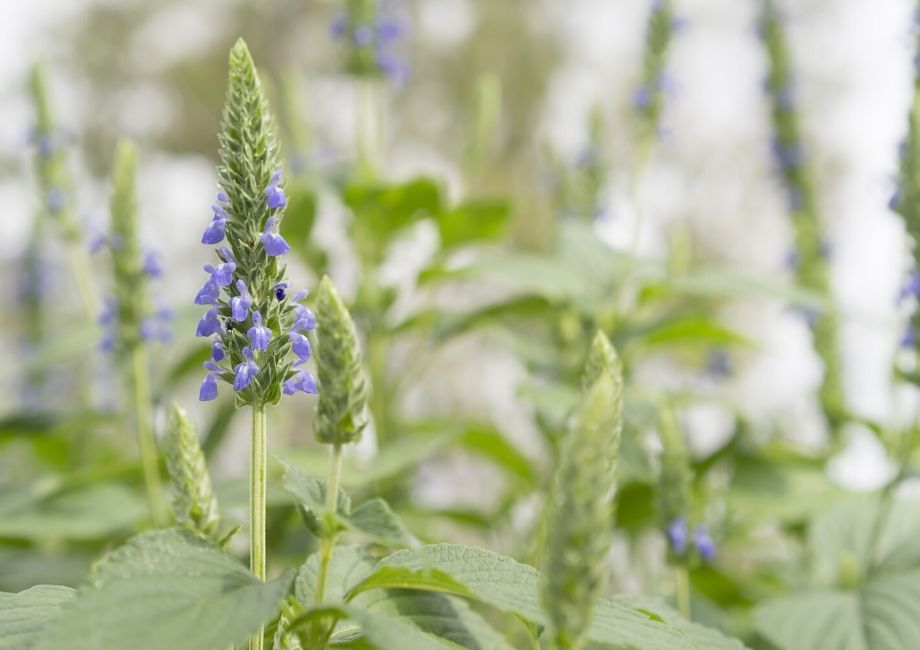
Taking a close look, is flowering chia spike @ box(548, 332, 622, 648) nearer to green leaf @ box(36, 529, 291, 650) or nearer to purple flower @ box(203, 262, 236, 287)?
green leaf @ box(36, 529, 291, 650)

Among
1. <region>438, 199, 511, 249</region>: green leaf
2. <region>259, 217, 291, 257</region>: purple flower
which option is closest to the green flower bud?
<region>259, 217, 291, 257</region>: purple flower

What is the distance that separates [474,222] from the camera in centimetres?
365

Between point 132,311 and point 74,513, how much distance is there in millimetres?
→ 584

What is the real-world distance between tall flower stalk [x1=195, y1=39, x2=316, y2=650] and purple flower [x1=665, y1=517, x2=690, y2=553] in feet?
3.32

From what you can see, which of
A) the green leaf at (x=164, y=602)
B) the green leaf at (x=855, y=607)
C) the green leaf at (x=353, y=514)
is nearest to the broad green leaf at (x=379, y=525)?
the green leaf at (x=353, y=514)

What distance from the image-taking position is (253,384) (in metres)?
1.33

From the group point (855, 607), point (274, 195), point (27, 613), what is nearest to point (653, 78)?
point (855, 607)

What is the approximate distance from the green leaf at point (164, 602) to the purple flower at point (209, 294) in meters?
0.32

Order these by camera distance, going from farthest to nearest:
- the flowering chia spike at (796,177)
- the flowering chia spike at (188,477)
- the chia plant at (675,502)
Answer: the flowering chia spike at (796,177) → the chia plant at (675,502) → the flowering chia spike at (188,477)

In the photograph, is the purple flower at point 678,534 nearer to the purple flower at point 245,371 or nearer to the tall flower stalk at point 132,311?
the purple flower at point 245,371

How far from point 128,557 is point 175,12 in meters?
16.3

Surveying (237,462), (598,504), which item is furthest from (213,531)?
(237,462)

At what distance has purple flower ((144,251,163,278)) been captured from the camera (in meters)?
2.67

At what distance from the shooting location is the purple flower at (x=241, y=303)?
1.29 m
